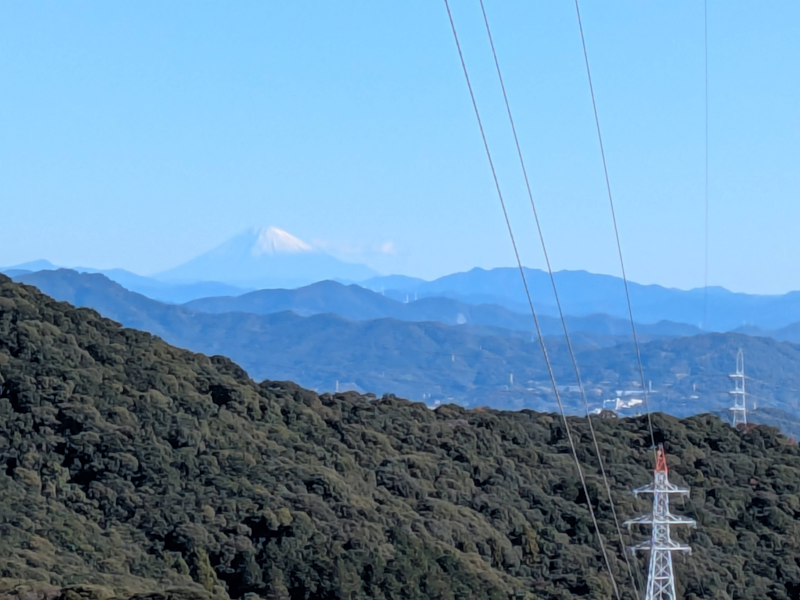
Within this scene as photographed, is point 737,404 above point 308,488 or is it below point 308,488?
above

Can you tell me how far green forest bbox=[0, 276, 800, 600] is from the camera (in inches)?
1203

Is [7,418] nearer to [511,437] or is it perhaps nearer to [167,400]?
[167,400]

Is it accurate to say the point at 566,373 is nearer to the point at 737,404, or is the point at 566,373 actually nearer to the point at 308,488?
the point at 737,404

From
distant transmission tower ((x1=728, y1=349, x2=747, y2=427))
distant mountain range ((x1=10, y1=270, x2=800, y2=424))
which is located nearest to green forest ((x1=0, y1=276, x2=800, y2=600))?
distant transmission tower ((x1=728, y1=349, x2=747, y2=427))

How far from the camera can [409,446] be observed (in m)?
43.2

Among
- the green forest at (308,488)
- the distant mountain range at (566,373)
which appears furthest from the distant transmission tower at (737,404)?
the distant mountain range at (566,373)

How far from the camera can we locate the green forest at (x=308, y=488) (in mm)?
30547

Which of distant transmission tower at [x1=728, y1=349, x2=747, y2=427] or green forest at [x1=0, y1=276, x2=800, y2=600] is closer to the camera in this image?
green forest at [x1=0, y1=276, x2=800, y2=600]

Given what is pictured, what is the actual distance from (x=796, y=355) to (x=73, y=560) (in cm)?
16195

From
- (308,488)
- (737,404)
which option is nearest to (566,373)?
(737,404)

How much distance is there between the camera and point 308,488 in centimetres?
3612

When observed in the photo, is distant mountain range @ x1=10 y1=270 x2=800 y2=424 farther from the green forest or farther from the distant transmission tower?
the green forest

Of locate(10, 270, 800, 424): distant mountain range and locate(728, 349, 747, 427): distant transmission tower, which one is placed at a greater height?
locate(10, 270, 800, 424): distant mountain range

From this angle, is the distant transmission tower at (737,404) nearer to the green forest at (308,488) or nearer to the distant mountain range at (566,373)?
the green forest at (308,488)
